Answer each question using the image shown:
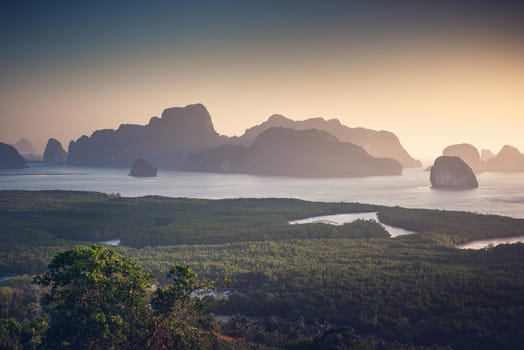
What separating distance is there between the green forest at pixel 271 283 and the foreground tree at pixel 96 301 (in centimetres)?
9

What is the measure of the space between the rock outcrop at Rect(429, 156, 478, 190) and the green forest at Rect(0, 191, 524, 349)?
299 ft

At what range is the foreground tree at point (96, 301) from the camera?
781 inches

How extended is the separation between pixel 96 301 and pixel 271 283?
A: 24.0 meters

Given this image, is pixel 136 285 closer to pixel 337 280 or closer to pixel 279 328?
pixel 279 328

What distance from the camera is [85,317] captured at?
20.1 meters

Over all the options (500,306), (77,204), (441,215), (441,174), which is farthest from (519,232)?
(441,174)

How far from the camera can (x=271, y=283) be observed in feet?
139

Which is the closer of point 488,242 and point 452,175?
point 488,242

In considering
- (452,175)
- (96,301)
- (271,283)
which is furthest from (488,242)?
(452,175)

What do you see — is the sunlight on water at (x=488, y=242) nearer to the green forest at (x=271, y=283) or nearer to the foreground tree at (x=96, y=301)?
the green forest at (x=271, y=283)

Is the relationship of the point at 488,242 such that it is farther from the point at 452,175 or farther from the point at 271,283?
the point at 452,175

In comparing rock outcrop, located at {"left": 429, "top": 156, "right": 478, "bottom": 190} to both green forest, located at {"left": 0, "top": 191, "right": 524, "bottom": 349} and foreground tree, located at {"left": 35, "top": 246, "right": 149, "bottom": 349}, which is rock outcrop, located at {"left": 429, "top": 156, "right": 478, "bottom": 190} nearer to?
green forest, located at {"left": 0, "top": 191, "right": 524, "bottom": 349}

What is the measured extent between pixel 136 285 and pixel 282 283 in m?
23.1

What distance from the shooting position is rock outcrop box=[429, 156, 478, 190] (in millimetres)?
170375
